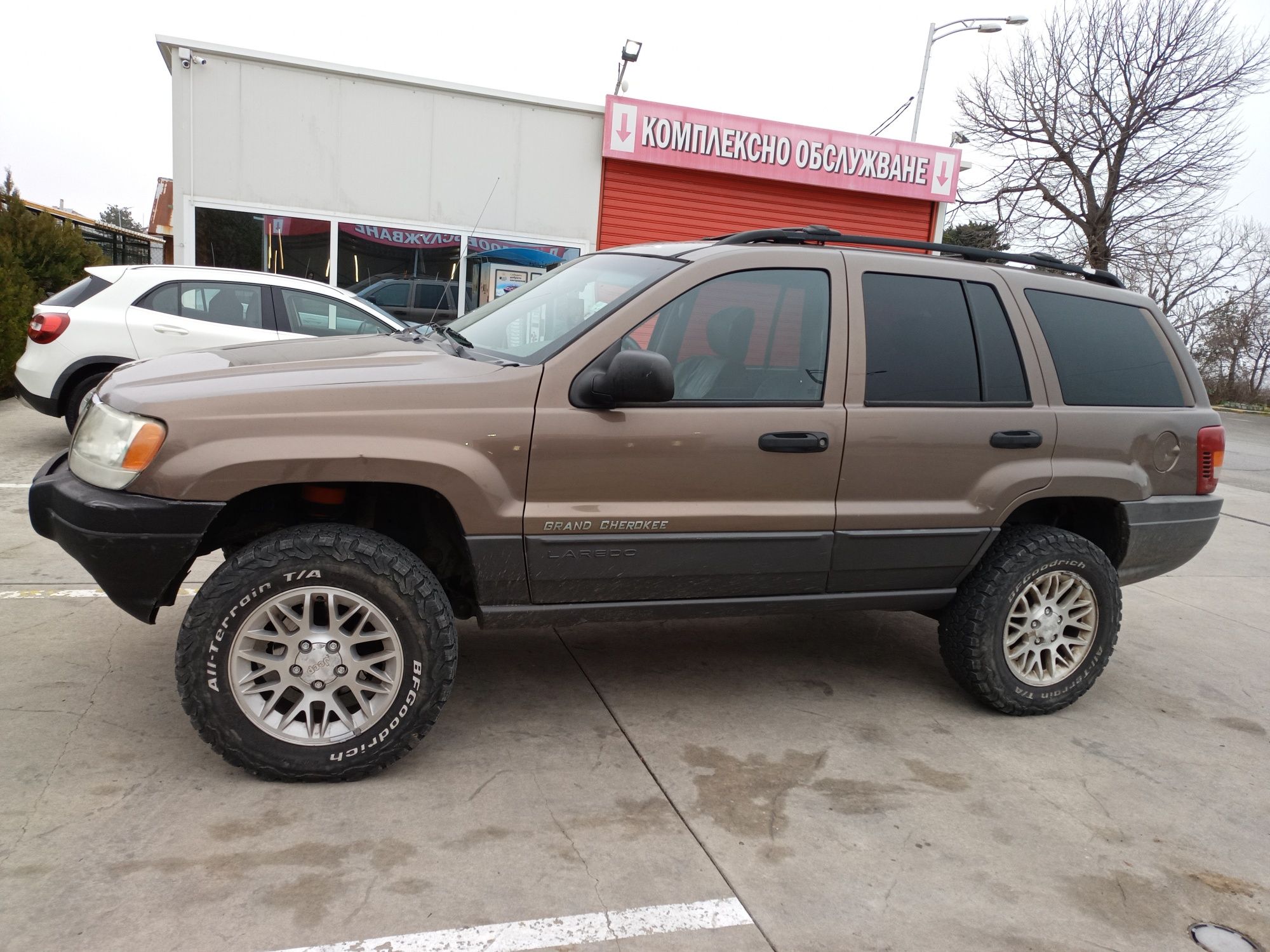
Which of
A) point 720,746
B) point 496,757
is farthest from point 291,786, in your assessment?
point 720,746

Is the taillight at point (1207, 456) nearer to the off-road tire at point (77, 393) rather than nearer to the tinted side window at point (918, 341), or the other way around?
the tinted side window at point (918, 341)

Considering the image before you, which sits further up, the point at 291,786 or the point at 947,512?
the point at 947,512

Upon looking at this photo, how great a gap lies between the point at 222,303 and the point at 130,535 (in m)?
5.78

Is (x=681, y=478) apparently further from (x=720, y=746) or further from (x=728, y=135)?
→ (x=728, y=135)

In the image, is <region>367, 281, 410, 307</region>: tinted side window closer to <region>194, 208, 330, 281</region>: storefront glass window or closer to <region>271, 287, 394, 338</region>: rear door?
<region>194, 208, 330, 281</region>: storefront glass window

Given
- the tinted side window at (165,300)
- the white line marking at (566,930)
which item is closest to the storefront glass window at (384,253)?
the tinted side window at (165,300)

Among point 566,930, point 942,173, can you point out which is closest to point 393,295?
point 942,173

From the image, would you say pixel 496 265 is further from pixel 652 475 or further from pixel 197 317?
pixel 652 475

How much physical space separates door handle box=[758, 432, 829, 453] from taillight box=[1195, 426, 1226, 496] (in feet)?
6.44

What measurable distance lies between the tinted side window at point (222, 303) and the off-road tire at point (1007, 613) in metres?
6.38

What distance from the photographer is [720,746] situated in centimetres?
Answer: 367

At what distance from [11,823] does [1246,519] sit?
10458 mm

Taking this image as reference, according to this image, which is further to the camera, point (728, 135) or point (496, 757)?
point (728, 135)

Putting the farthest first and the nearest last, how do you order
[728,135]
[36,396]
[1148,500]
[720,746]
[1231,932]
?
[728,135]
[36,396]
[1148,500]
[720,746]
[1231,932]
